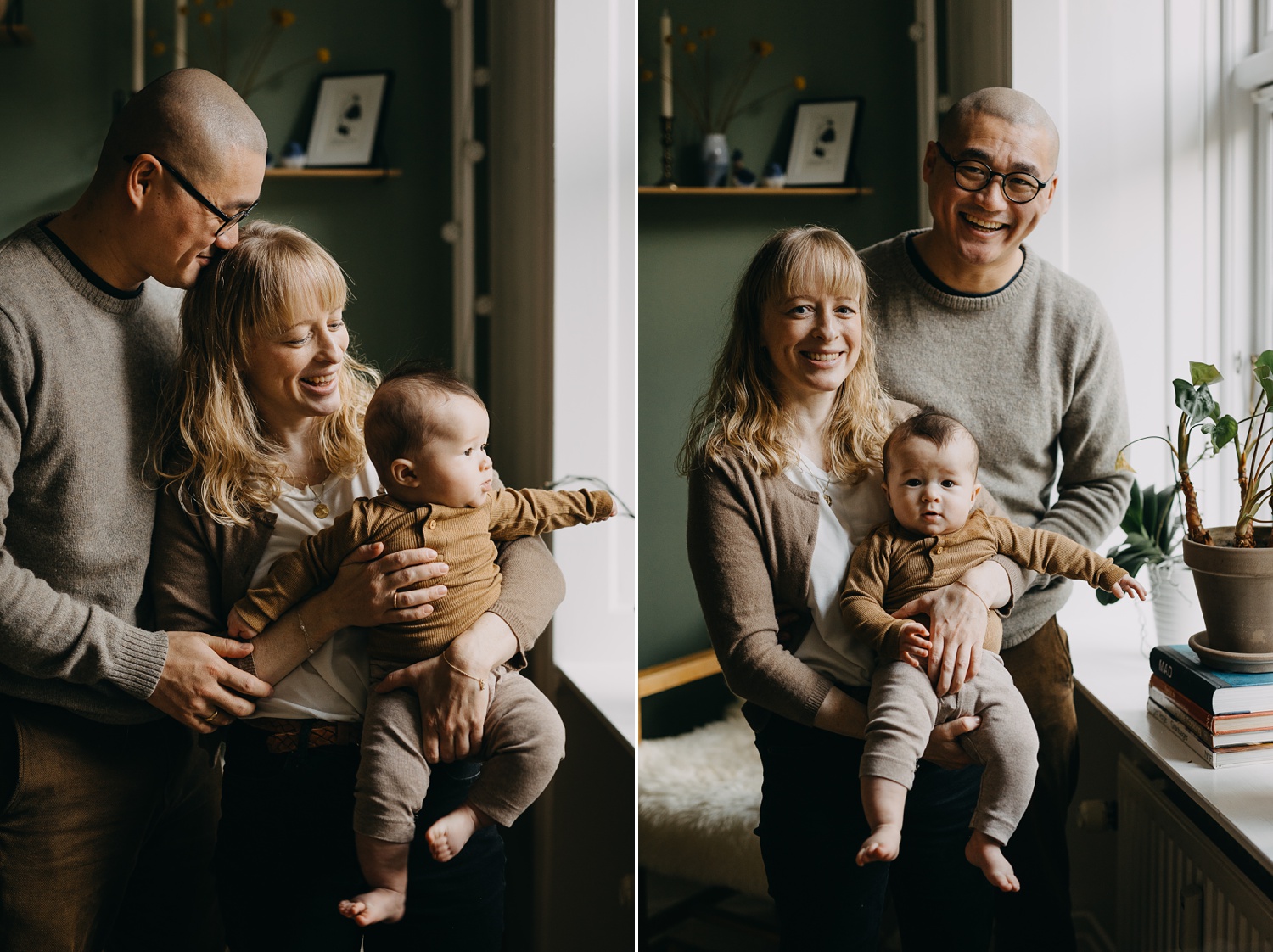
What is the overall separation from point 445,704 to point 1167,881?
3.79 ft

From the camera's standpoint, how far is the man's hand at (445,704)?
1389 mm

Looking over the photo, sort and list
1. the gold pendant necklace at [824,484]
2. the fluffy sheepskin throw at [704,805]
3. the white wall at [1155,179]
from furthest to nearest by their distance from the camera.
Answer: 1. the fluffy sheepskin throw at [704,805]
2. the white wall at [1155,179]
3. the gold pendant necklace at [824,484]

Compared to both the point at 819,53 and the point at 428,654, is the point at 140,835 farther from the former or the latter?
the point at 819,53

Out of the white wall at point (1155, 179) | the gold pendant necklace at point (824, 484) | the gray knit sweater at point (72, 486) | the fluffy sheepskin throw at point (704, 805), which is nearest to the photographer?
the gray knit sweater at point (72, 486)

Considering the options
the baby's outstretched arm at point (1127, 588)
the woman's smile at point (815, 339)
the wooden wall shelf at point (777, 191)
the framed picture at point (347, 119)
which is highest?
the framed picture at point (347, 119)

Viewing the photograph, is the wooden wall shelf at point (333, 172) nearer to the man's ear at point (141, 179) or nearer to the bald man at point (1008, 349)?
the man's ear at point (141, 179)

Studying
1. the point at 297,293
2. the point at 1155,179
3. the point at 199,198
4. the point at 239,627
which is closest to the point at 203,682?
the point at 239,627

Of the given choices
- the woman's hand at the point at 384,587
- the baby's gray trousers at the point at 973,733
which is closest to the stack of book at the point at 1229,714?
the baby's gray trousers at the point at 973,733

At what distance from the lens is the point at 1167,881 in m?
1.62

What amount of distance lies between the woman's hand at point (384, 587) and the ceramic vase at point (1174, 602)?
44.5 inches

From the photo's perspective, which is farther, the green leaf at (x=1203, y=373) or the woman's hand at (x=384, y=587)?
the green leaf at (x=1203, y=373)

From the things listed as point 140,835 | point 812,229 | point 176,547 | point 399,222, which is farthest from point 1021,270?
point 140,835

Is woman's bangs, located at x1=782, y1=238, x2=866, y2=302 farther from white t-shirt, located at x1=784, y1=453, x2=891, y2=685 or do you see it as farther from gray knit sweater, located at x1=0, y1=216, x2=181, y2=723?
gray knit sweater, located at x1=0, y1=216, x2=181, y2=723

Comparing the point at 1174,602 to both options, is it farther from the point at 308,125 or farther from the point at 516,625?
the point at 308,125
